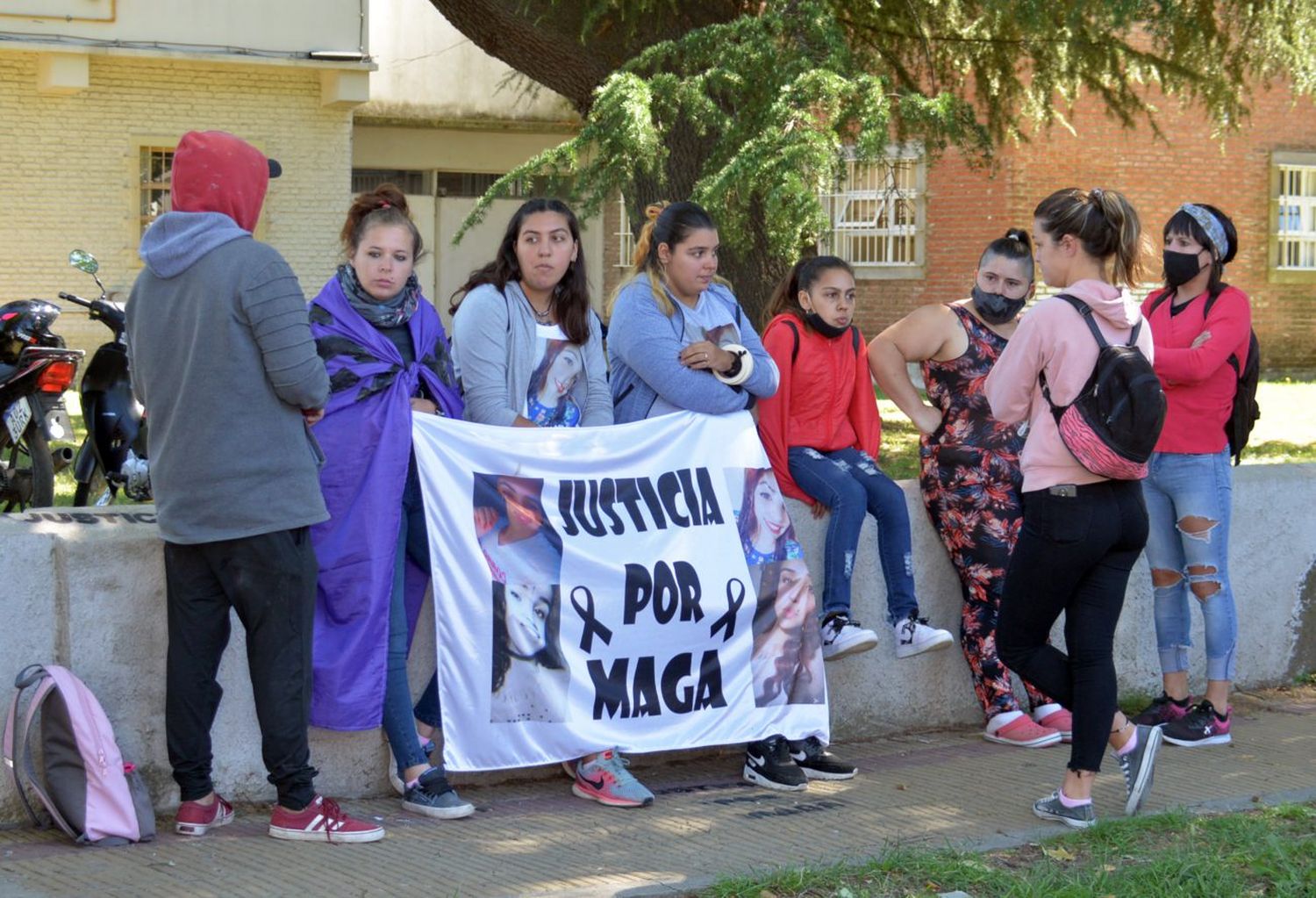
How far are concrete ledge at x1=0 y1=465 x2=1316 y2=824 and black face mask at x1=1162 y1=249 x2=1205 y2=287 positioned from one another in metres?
1.34

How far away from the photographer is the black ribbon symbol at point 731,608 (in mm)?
5844

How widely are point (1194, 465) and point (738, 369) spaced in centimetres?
197

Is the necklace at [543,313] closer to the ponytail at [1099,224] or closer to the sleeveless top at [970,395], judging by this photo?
the sleeveless top at [970,395]

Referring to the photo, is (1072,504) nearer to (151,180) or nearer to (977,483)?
(977,483)

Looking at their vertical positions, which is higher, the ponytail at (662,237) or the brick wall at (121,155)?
the brick wall at (121,155)

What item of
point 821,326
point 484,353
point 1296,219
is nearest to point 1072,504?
point 821,326

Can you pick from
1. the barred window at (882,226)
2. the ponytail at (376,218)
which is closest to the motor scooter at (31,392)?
the ponytail at (376,218)

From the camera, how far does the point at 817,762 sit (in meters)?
5.97

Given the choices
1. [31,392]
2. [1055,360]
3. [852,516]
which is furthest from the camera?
[31,392]

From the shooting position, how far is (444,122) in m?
24.8

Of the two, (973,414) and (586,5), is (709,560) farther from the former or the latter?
(586,5)

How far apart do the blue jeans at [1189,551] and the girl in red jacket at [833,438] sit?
108 centimetres

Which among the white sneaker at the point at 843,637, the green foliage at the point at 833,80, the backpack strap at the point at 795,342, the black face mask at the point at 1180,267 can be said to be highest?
the green foliage at the point at 833,80

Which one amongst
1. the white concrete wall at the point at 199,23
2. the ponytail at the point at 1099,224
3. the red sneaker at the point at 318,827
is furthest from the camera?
the white concrete wall at the point at 199,23
